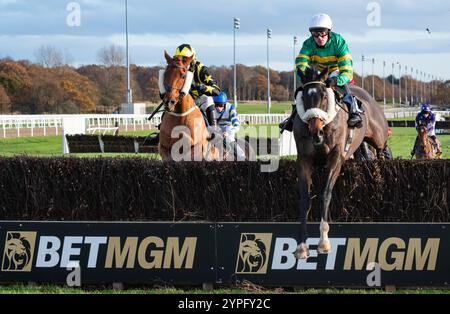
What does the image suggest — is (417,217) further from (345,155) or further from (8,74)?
(8,74)

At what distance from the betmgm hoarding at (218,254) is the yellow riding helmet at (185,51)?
2.94 meters

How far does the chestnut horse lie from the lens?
9148mm

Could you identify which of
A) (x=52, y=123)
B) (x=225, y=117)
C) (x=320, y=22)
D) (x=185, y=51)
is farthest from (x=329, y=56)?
(x=52, y=123)

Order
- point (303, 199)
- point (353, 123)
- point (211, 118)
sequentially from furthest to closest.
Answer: point (211, 118) < point (353, 123) < point (303, 199)

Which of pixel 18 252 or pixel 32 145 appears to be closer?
pixel 18 252

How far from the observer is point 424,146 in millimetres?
14695

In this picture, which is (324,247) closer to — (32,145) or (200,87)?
(200,87)

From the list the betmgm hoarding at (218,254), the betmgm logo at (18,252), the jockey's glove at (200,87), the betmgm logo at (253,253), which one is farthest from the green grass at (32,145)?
the betmgm logo at (253,253)

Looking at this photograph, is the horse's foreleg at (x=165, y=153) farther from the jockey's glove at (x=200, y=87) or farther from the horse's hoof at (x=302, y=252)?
the horse's hoof at (x=302, y=252)

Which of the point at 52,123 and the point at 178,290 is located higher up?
the point at 52,123

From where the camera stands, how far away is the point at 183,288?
7465 millimetres

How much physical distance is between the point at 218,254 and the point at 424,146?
847 cm

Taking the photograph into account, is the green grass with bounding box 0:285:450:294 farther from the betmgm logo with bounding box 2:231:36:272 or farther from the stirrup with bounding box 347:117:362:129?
the stirrup with bounding box 347:117:362:129

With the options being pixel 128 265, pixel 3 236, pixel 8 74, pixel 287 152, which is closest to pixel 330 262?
pixel 128 265
